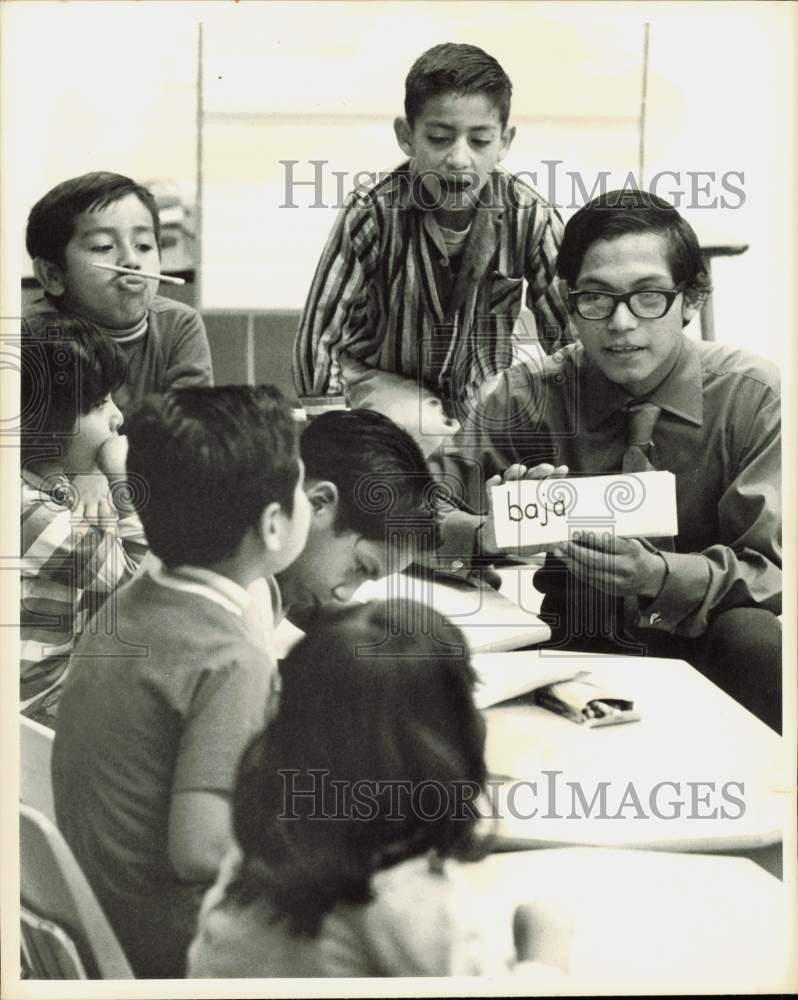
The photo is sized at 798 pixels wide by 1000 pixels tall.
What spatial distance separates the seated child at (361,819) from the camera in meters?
1.55

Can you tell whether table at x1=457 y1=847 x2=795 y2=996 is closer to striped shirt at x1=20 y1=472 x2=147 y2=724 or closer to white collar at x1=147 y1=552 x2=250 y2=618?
white collar at x1=147 y1=552 x2=250 y2=618

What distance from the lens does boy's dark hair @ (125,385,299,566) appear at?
5.11ft

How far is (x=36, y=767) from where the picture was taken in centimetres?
158

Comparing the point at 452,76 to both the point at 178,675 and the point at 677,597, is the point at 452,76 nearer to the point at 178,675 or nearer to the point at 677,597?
the point at 677,597

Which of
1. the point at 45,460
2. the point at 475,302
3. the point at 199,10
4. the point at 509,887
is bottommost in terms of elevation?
the point at 509,887

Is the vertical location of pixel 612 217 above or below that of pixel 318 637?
Result: above

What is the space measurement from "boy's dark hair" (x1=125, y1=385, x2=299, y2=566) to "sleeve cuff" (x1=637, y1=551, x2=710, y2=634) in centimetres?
58

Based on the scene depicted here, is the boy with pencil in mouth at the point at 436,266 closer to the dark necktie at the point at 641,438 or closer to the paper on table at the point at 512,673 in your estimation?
the dark necktie at the point at 641,438

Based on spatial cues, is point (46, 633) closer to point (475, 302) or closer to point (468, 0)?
point (475, 302)

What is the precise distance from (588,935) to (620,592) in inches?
20.7

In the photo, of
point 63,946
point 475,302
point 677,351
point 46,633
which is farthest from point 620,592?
point 63,946

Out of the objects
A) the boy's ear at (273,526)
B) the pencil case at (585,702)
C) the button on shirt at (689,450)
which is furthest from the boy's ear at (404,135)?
the pencil case at (585,702)

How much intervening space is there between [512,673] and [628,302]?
1.96ft

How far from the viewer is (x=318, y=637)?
1.57 meters
